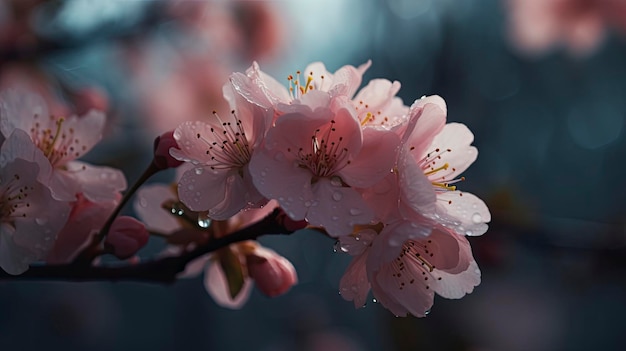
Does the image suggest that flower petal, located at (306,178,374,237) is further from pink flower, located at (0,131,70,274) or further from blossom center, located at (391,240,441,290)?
pink flower, located at (0,131,70,274)

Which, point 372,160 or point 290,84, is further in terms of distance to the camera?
point 290,84

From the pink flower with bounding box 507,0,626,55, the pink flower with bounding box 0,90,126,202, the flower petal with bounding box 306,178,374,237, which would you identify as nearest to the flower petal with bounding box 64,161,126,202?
the pink flower with bounding box 0,90,126,202

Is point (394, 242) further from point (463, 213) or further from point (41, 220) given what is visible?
point (41, 220)

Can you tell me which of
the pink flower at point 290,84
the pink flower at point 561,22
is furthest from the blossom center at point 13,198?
the pink flower at point 561,22

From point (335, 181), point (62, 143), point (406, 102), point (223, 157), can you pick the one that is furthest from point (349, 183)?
point (406, 102)

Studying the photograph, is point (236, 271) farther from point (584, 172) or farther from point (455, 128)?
point (584, 172)
